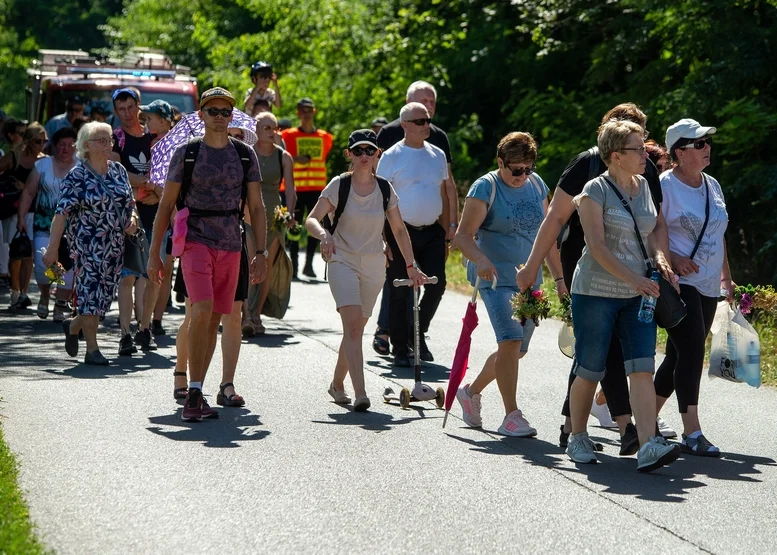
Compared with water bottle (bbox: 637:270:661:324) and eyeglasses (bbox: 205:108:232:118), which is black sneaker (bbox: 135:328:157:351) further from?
water bottle (bbox: 637:270:661:324)

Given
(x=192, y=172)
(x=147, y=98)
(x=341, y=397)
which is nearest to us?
(x=192, y=172)

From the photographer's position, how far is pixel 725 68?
15344mm

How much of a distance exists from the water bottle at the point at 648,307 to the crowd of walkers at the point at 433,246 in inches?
3.4

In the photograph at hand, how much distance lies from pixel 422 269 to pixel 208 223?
2.96m

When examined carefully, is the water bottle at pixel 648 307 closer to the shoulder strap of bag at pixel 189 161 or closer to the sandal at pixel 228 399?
the shoulder strap of bag at pixel 189 161

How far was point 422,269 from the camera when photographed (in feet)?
36.2

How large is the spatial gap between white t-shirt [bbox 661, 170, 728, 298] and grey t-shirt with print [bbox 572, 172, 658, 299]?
0.58 metres

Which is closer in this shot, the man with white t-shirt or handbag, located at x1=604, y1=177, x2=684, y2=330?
handbag, located at x1=604, y1=177, x2=684, y2=330

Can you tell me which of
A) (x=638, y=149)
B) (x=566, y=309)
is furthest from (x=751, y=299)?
(x=638, y=149)

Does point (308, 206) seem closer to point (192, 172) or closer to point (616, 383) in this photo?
point (192, 172)

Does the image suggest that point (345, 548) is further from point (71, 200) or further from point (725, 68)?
point (725, 68)

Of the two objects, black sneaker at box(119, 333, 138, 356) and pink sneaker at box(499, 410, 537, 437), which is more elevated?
pink sneaker at box(499, 410, 537, 437)

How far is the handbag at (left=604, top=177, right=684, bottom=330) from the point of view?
279 inches

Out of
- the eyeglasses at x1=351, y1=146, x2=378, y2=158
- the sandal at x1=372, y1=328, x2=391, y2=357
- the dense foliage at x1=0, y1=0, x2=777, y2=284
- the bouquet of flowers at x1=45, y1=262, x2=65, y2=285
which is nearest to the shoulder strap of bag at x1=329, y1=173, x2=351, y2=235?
the eyeglasses at x1=351, y1=146, x2=378, y2=158
